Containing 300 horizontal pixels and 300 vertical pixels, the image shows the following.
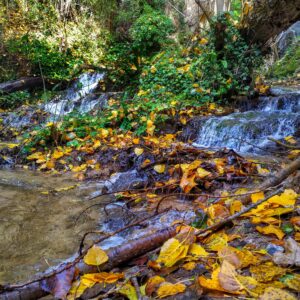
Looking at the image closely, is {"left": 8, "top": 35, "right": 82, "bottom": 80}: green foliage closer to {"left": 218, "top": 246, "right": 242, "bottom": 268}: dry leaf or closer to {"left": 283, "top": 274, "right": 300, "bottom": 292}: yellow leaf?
{"left": 218, "top": 246, "right": 242, "bottom": 268}: dry leaf

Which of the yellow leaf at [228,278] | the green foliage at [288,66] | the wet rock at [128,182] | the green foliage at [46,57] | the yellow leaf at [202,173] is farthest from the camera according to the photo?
the green foliage at [288,66]

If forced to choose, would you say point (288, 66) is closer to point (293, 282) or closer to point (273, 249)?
point (273, 249)

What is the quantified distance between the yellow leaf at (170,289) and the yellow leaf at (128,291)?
11 cm

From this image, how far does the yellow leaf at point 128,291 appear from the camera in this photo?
1254 mm

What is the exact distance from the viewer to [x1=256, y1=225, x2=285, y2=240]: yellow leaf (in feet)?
5.10

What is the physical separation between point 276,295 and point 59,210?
242 centimetres

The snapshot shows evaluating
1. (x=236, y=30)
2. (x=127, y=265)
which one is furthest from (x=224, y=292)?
(x=236, y=30)

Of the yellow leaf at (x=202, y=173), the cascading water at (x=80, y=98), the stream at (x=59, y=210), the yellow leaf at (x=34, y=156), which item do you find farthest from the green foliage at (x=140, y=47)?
the yellow leaf at (x=202, y=173)

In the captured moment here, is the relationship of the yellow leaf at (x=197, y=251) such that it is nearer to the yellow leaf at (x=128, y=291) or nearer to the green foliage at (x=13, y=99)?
the yellow leaf at (x=128, y=291)

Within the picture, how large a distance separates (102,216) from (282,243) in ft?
5.84

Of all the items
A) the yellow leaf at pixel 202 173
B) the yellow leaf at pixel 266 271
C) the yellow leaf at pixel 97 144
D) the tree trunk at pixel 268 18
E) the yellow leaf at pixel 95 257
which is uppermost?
the tree trunk at pixel 268 18

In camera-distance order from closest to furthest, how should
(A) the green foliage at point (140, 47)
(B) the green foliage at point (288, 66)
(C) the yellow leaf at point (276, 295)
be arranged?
(C) the yellow leaf at point (276, 295) → (A) the green foliage at point (140, 47) → (B) the green foliage at point (288, 66)

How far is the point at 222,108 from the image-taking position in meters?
7.21

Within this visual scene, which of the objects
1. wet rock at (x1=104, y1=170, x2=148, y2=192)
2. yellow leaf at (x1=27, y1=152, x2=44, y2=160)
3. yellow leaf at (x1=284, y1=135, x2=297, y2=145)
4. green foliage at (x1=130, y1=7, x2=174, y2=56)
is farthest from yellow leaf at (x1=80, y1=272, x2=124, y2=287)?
green foliage at (x1=130, y1=7, x2=174, y2=56)
